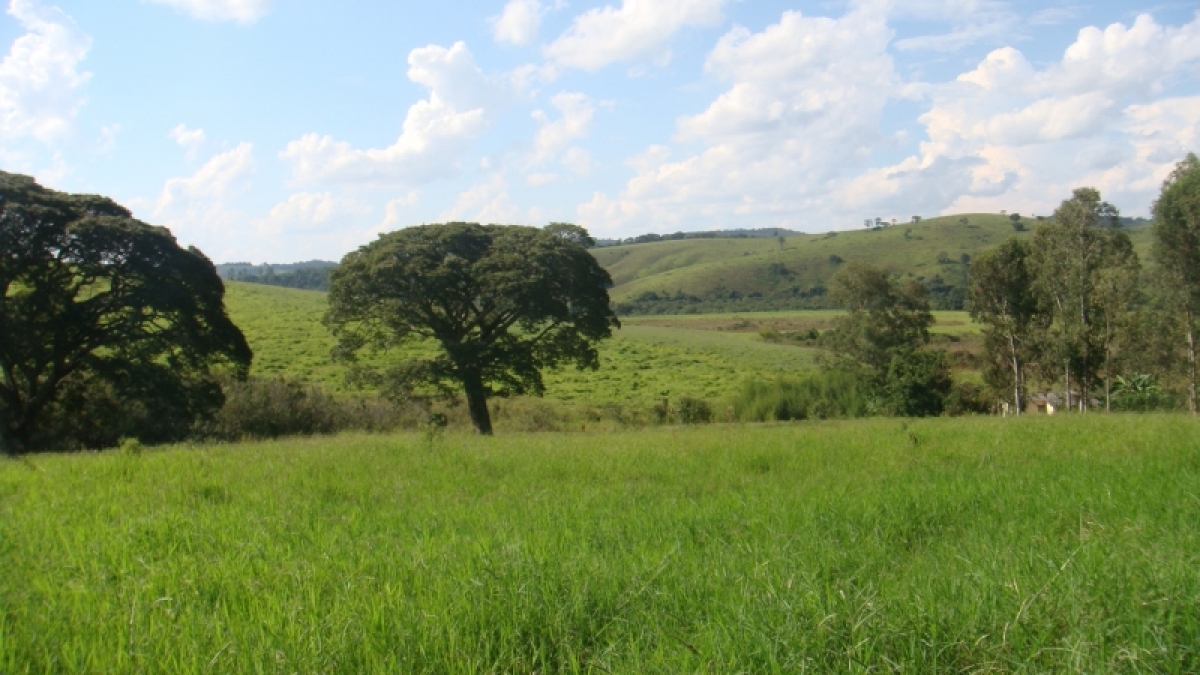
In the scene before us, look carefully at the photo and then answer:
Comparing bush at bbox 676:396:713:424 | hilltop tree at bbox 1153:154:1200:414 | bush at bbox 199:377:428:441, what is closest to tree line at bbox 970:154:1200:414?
hilltop tree at bbox 1153:154:1200:414

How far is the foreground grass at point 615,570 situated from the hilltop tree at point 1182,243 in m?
31.4

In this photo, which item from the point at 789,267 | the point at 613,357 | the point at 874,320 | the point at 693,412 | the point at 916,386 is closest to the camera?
the point at 693,412

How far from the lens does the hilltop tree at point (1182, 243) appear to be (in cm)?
3416

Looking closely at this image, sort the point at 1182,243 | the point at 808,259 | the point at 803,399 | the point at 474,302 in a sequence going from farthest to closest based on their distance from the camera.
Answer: the point at 808,259 → the point at 803,399 → the point at 1182,243 → the point at 474,302

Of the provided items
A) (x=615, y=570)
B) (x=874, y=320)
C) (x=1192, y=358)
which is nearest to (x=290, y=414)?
(x=615, y=570)

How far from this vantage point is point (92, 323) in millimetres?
21875

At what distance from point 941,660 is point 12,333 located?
79.1 feet

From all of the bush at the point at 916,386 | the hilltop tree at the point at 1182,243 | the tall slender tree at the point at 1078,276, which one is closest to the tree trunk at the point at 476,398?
the bush at the point at 916,386

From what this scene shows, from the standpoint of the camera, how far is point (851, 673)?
129 inches

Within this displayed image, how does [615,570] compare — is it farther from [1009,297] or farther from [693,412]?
[1009,297]

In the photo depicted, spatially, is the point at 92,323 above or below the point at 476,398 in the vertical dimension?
above

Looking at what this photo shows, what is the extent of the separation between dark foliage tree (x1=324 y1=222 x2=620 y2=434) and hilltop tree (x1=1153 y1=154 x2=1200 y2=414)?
26915mm

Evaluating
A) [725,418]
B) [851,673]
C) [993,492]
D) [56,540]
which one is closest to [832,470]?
[993,492]

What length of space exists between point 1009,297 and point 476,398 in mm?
32582
